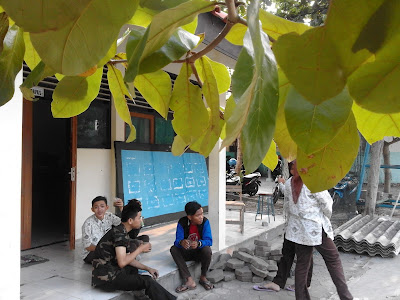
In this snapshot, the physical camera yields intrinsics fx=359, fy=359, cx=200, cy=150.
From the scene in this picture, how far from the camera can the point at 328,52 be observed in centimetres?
30

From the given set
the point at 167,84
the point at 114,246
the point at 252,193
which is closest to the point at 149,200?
the point at 114,246

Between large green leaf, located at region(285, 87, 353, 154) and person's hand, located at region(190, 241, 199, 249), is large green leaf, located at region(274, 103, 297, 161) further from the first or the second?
person's hand, located at region(190, 241, 199, 249)

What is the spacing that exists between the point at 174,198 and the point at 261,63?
5557 mm

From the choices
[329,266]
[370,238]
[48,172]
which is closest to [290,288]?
[329,266]

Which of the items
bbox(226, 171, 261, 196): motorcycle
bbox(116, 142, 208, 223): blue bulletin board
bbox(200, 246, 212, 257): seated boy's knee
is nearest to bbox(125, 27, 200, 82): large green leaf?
bbox(200, 246, 212, 257): seated boy's knee

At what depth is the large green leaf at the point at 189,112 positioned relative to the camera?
1.94ft

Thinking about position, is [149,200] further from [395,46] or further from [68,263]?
[395,46]

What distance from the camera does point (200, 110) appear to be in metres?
0.59

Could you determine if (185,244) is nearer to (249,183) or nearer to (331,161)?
(331,161)

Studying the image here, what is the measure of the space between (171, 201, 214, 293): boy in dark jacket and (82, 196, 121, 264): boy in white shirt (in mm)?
786

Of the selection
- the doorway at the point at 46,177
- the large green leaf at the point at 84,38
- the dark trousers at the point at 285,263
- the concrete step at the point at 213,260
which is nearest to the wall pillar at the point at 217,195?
the concrete step at the point at 213,260

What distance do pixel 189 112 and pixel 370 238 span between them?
5.62 m

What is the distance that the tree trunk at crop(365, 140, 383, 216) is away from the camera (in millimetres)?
7262

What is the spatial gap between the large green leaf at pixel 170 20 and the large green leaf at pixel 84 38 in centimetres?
4
